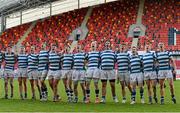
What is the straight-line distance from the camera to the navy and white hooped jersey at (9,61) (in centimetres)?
1967

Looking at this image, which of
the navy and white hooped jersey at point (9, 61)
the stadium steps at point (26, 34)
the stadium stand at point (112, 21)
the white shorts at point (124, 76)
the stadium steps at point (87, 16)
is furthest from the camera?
the stadium steps at point (26, 34)

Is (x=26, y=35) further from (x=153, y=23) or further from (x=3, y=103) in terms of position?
(x=3, y=103)

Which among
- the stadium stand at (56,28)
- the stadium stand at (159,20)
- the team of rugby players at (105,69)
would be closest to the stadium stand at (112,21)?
the stadium stand at (159,20)

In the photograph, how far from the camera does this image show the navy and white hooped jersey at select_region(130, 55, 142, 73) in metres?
17.3

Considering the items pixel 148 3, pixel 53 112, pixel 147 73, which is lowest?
pixel 53 112

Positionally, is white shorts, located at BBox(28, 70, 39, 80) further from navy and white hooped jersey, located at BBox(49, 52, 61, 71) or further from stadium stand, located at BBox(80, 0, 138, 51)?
stadium stand, located at BBox(80, 0, 138, 51)

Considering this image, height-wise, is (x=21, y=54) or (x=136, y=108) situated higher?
(x=21, y=54)

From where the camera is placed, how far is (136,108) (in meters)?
15.4

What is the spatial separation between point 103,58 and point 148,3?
2828 cm

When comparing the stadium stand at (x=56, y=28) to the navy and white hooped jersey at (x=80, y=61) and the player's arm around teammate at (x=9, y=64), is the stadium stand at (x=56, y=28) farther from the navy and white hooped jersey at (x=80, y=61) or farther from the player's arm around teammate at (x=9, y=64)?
the navy and white hooped jersey at (x=80, y=61)

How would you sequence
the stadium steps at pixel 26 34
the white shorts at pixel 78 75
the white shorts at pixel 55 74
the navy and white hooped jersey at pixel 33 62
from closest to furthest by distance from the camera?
the white shorts at pixel 78 75 → the white shorts at pixel 55 74 → the navy and white hooped jersey at pixel 33 62 → the stadium steps at pixel 26 34

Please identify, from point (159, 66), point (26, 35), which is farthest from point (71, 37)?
point (159, 66)

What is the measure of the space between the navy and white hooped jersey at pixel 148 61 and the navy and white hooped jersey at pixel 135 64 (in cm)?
19

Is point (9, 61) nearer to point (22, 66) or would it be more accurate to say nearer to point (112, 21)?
point (22, 66)
